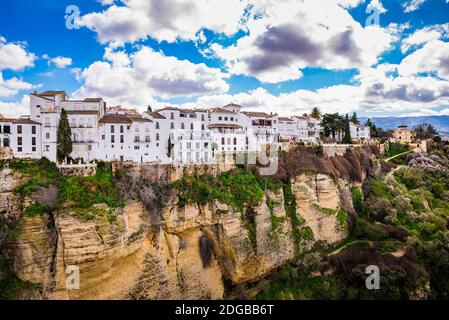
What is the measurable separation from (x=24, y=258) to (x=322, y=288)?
67.4 feet

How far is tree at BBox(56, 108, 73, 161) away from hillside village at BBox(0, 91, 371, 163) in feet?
1.20

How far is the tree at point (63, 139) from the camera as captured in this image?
24359 millimetres

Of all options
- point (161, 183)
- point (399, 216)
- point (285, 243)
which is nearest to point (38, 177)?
point (161, 183)

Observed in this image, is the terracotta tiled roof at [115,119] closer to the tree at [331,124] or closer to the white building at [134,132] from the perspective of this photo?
the white building at [134,132]

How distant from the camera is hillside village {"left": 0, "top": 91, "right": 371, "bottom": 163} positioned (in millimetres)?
23859

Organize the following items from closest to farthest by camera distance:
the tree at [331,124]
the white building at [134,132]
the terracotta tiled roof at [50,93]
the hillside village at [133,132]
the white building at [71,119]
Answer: the hillside village at [133,132], the white building at [134,132], the white building at [71,119], the terracotta tiled roof at [50,93], the tree at [331,124]

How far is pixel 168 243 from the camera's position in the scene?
23.7m

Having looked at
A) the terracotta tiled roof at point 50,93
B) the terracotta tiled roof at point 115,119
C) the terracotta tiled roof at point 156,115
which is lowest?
the terracotta tiled roof at point 115,119

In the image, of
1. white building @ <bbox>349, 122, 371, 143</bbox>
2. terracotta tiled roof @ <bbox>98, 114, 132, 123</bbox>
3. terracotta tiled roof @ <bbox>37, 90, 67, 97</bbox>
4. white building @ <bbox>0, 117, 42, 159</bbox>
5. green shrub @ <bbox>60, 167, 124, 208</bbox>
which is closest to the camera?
green shrub @ <bbox>60, 167, 124, 208</bbox>

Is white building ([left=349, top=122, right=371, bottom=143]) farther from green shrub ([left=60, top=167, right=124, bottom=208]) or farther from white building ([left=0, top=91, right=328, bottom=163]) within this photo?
green shrub ([left=60, top=167, right=124, bottom=208])

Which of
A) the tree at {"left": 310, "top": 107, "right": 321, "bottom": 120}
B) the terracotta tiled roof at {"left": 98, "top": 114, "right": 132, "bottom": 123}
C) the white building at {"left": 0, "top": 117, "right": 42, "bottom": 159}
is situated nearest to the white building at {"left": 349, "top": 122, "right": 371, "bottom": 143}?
the tree at {"left": 310, "top": 107, "right": 321, "bottom": 120}

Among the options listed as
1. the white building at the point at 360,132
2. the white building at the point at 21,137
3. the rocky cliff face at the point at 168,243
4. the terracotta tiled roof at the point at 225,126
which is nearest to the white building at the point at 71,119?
the white building at the point at 21,137

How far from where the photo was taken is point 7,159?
2106 centimetres

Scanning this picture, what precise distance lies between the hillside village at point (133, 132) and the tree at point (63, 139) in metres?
0.37
